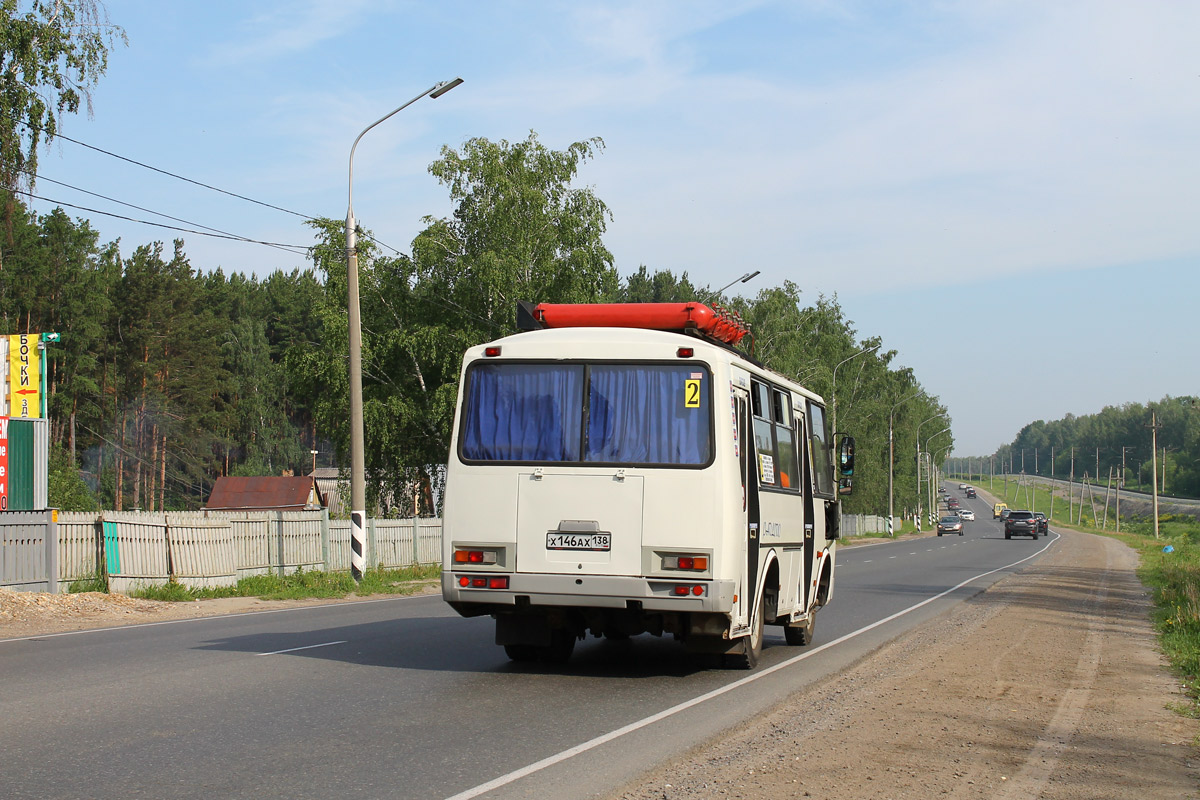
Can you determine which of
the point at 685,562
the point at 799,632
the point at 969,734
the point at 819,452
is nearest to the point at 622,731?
the point at 685,562

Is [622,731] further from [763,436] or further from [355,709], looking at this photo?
[763,436]

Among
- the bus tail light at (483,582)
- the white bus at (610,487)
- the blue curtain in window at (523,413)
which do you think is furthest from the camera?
the blue curtain in window at (523,413)

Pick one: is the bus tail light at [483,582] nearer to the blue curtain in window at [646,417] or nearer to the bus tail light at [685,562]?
the blue curtain in window at [646,417]

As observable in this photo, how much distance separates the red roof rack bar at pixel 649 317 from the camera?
11094 mm

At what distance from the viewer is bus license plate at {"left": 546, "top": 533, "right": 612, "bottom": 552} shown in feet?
32.8

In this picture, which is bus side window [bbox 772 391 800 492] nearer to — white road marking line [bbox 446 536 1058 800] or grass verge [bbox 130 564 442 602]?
white road marking line [bbox 446 536 1058 800]

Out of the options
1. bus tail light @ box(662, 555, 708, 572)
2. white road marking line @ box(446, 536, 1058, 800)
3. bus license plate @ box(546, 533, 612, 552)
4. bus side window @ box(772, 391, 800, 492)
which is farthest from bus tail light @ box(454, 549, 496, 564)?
bus side window @ box(772, 391, 800, 492)

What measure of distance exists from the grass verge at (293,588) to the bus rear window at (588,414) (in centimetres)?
1253

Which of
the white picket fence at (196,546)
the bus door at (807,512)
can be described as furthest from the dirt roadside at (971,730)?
the white picket fence at (196,546)

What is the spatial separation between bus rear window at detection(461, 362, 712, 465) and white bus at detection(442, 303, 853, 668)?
12 mm

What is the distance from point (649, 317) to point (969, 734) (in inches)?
188

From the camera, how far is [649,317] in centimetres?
1129

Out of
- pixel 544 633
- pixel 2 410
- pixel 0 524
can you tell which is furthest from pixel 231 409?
pixel 544 633

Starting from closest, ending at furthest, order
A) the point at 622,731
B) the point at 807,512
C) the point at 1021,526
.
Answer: the point at 622,731 < the point at 807,512 < the point at 1021,526
